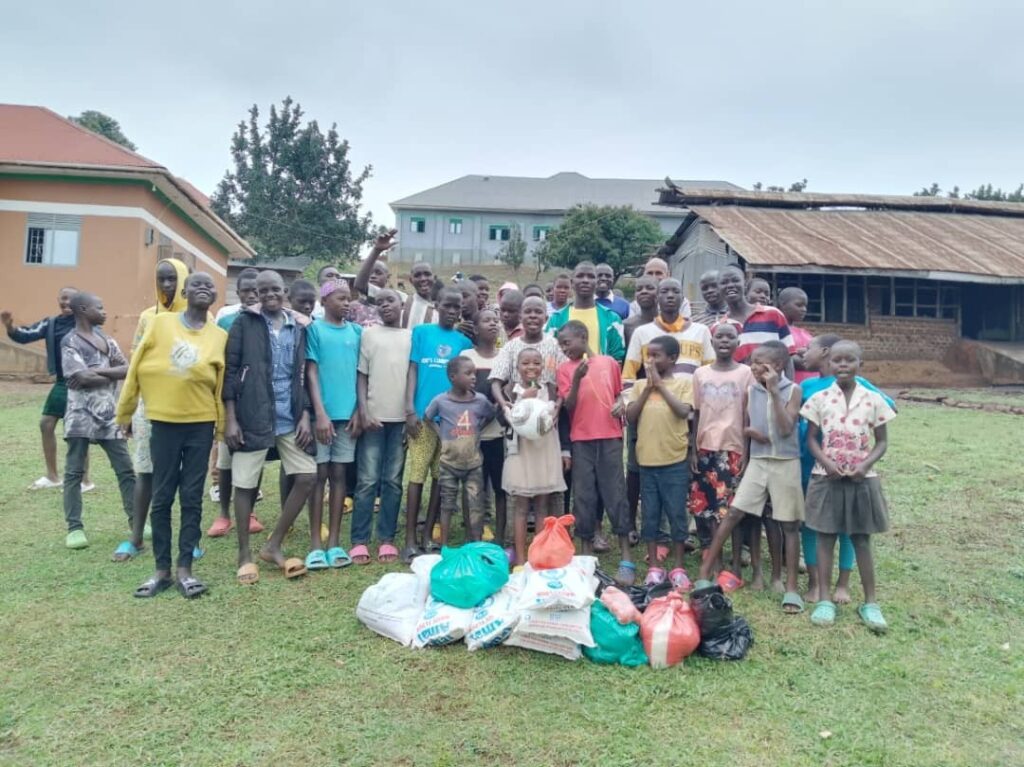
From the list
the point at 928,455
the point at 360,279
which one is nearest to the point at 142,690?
the point at 360,279

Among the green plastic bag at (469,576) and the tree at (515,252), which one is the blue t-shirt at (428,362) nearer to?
the green plastic bag at (469,576)

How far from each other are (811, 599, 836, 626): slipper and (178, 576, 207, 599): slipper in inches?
131

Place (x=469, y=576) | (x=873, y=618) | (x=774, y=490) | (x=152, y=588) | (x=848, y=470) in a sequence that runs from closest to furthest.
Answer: (x=469, y=576), (x=873, y=618), (x=848, y=470), (x=152, y=588), (x=774, y=490)

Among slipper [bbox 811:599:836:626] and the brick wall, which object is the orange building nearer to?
slipper [bbox 811:599:836:626]

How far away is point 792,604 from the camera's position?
3.61 m

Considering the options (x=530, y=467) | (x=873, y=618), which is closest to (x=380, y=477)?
(x=530, y=467)

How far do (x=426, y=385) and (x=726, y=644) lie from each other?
7.85ft

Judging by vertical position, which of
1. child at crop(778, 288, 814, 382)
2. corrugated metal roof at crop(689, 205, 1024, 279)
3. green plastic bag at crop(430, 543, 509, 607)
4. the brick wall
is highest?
corrugated metal roof at crop(689, 205, 1024, 279)

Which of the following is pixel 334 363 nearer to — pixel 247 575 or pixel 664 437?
pixel 247 575

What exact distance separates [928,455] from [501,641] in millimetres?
6812

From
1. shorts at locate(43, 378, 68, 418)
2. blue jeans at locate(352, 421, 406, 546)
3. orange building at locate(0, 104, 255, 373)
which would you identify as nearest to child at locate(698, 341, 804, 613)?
blue jeans at locate(352, 421, 406, 546)

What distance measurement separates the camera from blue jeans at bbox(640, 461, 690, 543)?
A: 402 cm

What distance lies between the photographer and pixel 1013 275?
54.4 feet

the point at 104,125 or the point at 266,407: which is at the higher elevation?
the point at 104,125
